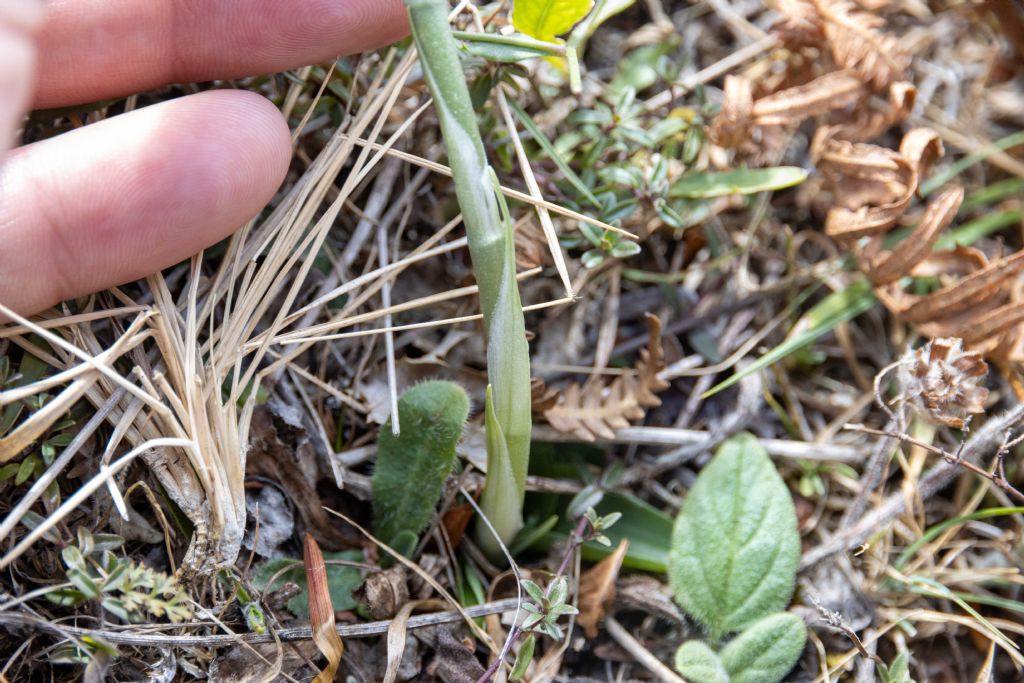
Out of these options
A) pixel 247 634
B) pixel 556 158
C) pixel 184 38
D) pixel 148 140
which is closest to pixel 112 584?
pixel 247 634

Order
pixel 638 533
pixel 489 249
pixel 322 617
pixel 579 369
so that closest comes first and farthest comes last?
pixel 489 249
pixel 322 617
pixel 638 533
pixel 579 369

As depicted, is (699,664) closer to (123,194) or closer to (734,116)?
(734,116)

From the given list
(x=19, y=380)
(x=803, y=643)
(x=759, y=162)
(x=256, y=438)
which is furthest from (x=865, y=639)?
(x=19, y=380)

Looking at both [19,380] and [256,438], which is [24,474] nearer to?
[19,380]

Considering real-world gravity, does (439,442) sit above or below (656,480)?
above

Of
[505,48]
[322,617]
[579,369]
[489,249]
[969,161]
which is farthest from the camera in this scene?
[969,161]

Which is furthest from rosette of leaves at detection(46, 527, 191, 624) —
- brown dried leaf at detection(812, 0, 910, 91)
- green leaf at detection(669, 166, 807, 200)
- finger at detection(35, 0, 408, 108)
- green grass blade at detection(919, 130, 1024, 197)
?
green grass blade at detection(919, 130, 1024, 197)

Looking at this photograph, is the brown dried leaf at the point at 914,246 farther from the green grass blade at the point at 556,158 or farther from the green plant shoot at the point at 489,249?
the green plant shoot at the point at 489,249

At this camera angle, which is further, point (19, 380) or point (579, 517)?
point (579, 517)
